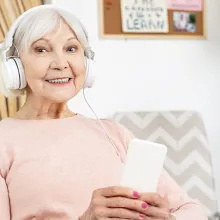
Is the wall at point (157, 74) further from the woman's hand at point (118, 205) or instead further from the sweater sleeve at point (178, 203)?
the woman's hand at point (118, 205)

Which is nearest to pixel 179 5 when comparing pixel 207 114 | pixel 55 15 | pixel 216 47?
pixel 216 47

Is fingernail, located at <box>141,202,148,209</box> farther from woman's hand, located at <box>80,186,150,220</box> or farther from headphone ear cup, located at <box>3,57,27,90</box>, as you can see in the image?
headphone ear cup, located at <box>3,57,27,90</box>

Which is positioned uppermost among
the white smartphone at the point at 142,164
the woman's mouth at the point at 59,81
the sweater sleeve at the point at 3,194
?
the woman's mouth at the point at 59,81

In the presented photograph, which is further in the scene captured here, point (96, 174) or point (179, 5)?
point (179, 5)

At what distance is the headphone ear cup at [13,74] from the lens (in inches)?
41.1

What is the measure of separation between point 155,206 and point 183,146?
3.08 feet

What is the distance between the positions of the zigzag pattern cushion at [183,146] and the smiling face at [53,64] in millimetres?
727

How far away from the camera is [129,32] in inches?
73.3

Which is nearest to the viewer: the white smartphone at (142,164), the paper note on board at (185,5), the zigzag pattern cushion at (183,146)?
the white smartphone at (142,164)

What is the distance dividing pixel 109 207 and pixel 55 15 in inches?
17.1

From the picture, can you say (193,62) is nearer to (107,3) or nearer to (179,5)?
(179,5)

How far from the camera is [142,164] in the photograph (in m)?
0.85

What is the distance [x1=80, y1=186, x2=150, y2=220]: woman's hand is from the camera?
2.84 ft

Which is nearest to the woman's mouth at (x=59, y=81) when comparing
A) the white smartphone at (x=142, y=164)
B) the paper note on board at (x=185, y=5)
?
the white smartphone at (x=142, y=164)
